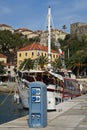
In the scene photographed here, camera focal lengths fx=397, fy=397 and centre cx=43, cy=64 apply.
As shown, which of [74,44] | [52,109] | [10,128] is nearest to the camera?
[10,128]

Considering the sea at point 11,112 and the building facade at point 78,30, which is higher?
the building facade at point 78,30

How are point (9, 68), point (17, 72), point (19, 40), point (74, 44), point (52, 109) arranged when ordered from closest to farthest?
point (52, 109) < point (17, 72) < point (9, 68) < point (74, 44) < point (19, 40)

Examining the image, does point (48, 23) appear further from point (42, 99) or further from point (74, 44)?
point (74, 44)

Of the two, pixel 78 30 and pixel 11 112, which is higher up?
pixel 78 30

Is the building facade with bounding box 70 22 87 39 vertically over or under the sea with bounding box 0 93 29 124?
over

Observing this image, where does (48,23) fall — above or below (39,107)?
above

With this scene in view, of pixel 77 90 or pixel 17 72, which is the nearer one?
pixel 17 72

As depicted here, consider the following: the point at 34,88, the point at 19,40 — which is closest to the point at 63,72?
the point at 34,88

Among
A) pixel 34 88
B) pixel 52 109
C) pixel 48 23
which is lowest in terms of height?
pixel 52 109

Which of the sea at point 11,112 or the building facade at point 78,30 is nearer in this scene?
the sea at point 11,112

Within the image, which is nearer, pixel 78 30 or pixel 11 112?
pixel 11 112

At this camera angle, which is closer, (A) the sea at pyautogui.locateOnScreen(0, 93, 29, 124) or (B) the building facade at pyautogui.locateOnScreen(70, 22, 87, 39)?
(A) the sea at pyautogui.locateOnScreen(0, 93, 29, 124)

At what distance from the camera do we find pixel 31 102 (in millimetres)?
15062

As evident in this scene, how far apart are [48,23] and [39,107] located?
31.3 m
